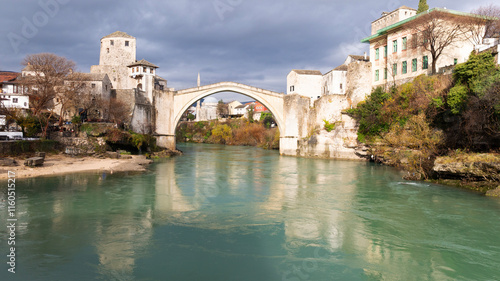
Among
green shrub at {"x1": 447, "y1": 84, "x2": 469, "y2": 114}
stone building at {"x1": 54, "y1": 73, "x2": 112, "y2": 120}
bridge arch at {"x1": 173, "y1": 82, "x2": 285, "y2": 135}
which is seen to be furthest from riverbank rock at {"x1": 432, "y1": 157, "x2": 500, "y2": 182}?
stone building at {"x1": 54, "y1": 73, "x2": 112, "y2": 120}

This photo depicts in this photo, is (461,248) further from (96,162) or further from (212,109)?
(212,109)

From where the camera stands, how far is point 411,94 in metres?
21.7

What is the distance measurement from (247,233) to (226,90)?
25.8 m

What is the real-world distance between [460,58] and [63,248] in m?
27.3

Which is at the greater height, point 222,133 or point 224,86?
point 224,86

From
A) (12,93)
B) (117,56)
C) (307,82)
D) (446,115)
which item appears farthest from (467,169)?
(117,56)

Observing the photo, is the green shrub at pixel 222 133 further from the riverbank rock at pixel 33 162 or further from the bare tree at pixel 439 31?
the riverbank rock at pixel 33 162

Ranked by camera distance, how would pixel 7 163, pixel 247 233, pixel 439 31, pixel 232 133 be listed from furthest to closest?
pixel 232 133
pixel 439 31
pixel 7 163
pixel 247 233

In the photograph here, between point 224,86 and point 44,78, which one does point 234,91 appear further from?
point 44,78

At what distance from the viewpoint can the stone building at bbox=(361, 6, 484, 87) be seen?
2364cm

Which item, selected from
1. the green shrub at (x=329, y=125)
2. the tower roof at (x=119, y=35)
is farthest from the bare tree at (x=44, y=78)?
the green shrub at (x=329, y=125)

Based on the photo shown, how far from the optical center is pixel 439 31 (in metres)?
22.8

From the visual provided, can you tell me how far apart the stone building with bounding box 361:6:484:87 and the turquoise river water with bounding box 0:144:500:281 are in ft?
A: 47.9

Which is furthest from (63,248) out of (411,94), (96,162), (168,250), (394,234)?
(411,94)
